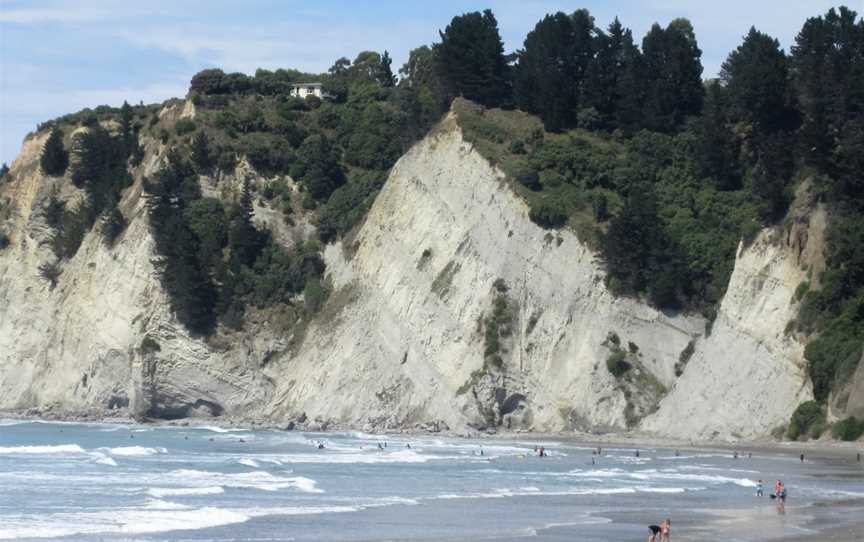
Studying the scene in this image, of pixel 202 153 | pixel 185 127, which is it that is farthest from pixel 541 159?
pixel 185 127

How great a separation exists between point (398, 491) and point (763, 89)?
3366cm

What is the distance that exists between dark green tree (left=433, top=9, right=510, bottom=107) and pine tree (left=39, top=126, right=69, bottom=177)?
2436cm

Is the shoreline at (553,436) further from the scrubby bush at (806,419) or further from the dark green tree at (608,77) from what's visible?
the dark green tree at (608,77)

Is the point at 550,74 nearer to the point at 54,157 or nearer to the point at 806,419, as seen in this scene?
the point at 806,419

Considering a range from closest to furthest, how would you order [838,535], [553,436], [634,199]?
[838,535] → [553,436] → [634,199]

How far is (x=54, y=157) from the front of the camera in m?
90.5

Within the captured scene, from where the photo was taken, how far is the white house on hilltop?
9694 cm

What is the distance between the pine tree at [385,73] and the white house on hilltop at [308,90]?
619 centimetres

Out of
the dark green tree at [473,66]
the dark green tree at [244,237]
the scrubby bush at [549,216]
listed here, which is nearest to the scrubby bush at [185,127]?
the dark green tree at [244,237]

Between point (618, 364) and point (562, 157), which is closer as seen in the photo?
point (618, 364)

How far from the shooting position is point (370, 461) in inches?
2148

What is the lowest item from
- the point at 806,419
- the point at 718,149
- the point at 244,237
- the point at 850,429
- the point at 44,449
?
the point at 44,449

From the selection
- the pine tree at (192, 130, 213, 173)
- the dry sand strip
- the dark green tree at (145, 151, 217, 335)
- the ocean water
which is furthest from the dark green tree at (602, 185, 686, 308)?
the dry sand strip

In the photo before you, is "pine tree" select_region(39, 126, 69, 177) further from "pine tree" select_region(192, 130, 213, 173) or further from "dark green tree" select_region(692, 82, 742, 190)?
"dark green tree" select_region(692, 82, 742, 190)
